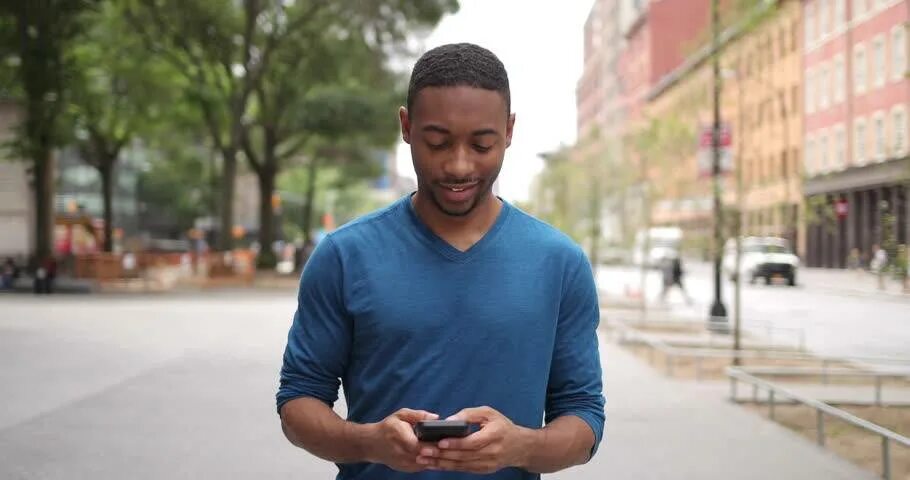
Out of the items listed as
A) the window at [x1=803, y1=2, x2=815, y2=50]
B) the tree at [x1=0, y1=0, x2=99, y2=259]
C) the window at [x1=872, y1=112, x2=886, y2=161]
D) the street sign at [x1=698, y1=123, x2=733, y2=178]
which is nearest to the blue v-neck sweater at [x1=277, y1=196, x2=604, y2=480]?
the window at [x1=872, y1=112, x2=886, y2=161]

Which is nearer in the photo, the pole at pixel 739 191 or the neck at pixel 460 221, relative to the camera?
the neck at pixel 460 221

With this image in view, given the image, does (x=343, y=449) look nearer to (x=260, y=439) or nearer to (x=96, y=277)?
(x=260, y=439)

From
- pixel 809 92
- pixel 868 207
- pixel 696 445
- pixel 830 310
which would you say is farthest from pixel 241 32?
pixel 696 445

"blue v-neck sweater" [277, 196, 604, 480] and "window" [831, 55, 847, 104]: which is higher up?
"window" [831, 55, 847, 104]

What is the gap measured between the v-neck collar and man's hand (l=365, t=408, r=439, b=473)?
1.22ft

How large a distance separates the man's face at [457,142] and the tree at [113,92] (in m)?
42.2

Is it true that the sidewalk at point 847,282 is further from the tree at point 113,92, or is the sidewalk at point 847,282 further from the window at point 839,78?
the tree at point 113,92

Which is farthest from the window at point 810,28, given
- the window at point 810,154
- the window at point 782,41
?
the window at point 782,41

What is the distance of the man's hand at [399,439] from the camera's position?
244cm

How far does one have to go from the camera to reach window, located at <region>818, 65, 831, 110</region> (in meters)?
41.0

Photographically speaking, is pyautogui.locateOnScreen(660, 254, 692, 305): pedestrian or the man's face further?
pyautogui.locateOnScreen(660, 254, 692, 305): pedestrian

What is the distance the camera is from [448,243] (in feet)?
8.96

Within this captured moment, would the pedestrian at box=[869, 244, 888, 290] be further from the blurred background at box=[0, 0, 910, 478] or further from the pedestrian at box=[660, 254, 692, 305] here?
the pedestrian at box=[660, 254, 692, 305]

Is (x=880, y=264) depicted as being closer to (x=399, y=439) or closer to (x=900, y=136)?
(x=900, y=136)
